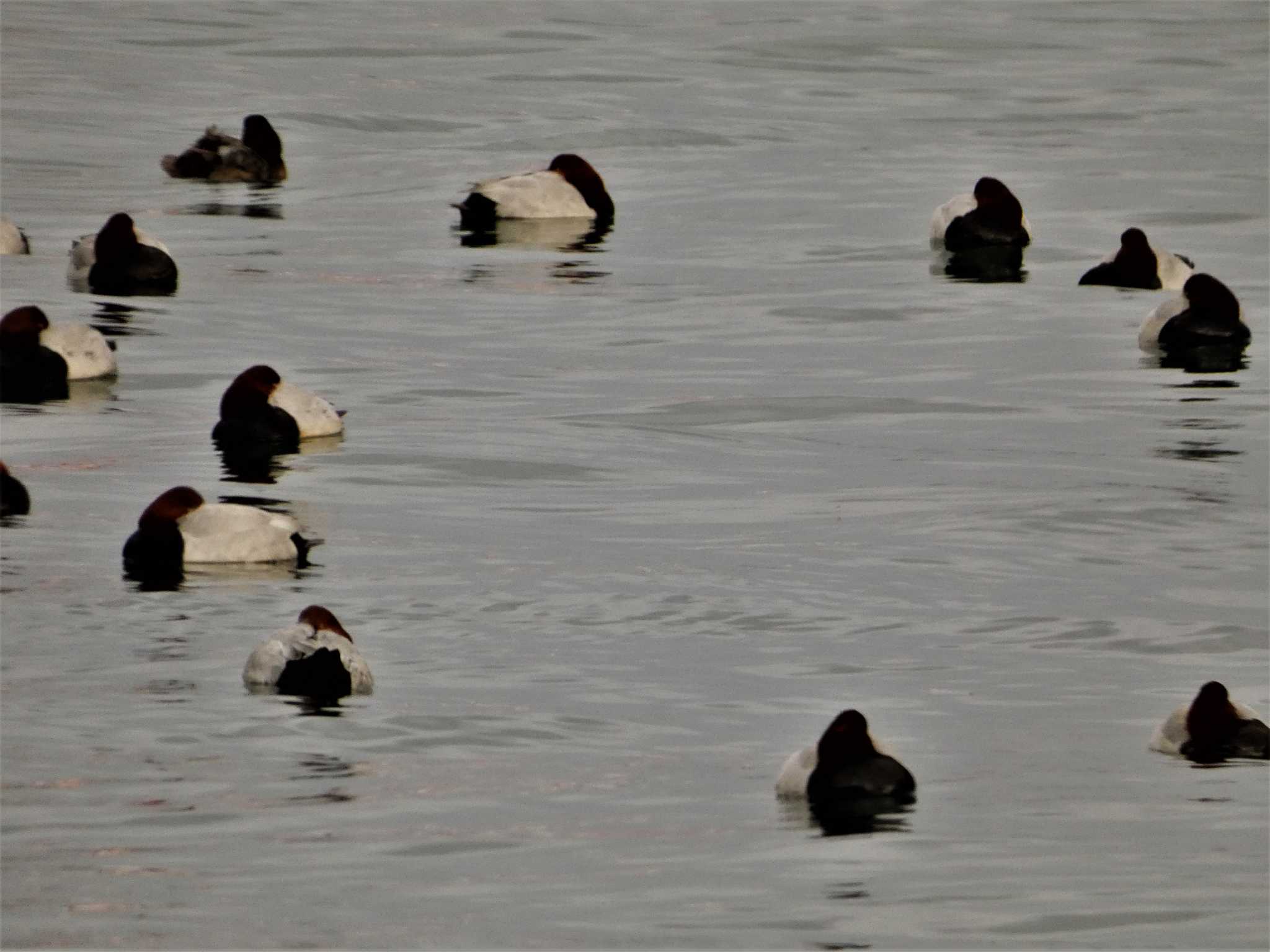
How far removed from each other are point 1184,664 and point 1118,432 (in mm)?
5566

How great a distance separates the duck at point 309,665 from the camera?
1188 centimetres

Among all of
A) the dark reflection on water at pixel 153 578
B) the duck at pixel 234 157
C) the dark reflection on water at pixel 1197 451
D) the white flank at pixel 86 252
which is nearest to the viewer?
the dark reflection on water at pixel 153 578

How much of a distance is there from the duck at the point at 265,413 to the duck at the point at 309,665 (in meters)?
5.88

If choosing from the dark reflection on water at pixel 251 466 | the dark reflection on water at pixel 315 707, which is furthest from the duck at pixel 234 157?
the dark reflection on water at pixel 315 707

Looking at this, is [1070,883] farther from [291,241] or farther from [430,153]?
[430,153]

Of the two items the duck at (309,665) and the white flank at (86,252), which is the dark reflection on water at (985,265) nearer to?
the white flank at (86,252)

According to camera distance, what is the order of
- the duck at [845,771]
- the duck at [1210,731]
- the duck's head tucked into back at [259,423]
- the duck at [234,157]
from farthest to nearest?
the duck at [234,157], the duck's head tucked into back at [259,423], the duck at [1210,731], the duck at [845,771]

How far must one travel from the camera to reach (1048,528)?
15570mm

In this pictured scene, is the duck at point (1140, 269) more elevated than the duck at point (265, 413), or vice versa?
the duck at point (1140, 269)

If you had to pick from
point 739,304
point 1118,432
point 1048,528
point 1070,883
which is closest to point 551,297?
point 739,304

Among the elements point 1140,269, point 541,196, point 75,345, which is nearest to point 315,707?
point 75,345

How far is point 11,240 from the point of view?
1000 inches

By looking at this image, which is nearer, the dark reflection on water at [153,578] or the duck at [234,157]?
the dark reflection on water at [153,578]

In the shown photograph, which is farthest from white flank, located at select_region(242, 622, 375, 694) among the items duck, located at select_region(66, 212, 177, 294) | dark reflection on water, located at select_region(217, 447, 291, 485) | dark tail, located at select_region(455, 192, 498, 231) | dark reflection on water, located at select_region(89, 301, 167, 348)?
dark tail, located at select_region(455, 192, 498, 231)
